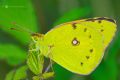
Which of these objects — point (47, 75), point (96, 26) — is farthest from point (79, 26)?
point (47, 75)

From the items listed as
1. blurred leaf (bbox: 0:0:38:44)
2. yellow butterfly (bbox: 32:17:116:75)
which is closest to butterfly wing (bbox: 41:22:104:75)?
yellow butterfly (bbox: 32:17:116:75)

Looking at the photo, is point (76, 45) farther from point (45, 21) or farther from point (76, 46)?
point (45, 21)

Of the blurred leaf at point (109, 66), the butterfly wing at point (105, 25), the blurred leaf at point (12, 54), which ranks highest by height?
the butterfly wing at point (105, 25)

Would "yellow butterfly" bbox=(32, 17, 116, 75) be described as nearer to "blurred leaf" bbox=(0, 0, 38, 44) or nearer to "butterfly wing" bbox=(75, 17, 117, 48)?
"butterfly wing" bbox=(75, 17, 117, 48)

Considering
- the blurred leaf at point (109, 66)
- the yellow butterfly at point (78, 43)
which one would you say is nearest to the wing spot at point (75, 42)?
the yellow butterfly at point (78, 43)

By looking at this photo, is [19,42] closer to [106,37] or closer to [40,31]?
[40,31]

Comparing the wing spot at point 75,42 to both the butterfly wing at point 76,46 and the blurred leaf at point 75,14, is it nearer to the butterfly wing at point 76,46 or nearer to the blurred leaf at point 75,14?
the butterfly wing at point 76,46

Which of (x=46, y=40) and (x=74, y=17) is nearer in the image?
(x=46, y=40)
